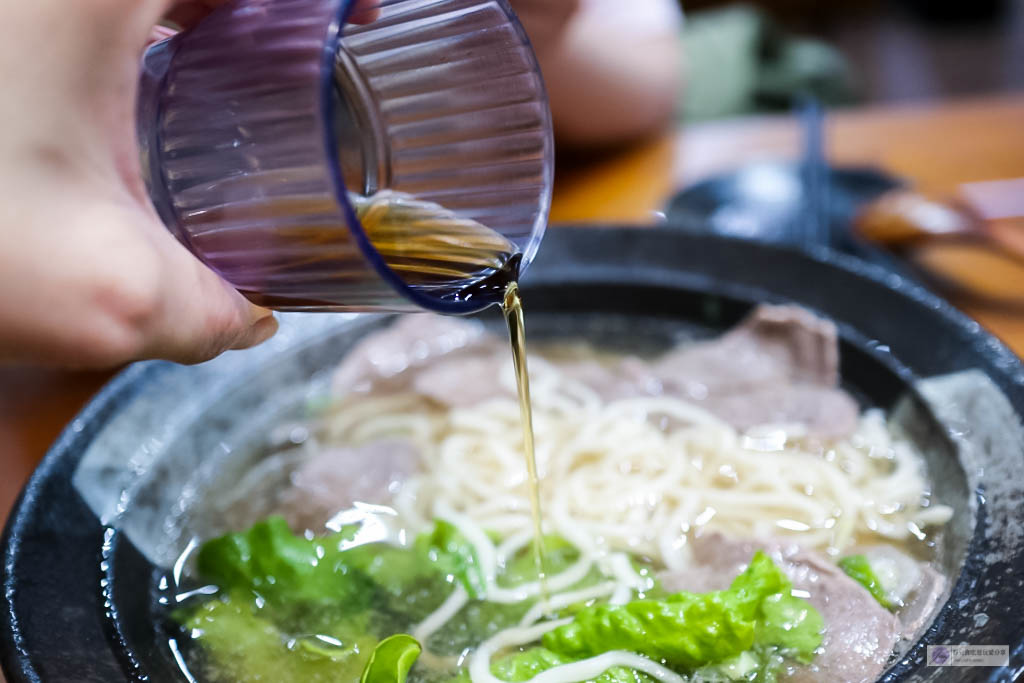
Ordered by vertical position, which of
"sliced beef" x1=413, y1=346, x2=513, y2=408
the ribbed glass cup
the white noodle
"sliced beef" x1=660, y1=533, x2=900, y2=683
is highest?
the ribbed glass cup

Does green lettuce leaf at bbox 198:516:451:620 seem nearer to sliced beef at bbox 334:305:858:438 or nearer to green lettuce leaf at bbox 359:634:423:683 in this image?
green lettuce leaf at bbox 359:634:423:683

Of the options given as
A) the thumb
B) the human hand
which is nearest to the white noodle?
the thumb

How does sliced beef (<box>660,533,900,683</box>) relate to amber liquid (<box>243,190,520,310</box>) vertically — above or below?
below

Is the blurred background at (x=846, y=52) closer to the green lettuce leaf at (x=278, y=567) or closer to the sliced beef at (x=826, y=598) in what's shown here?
the sliced beef at (x=826, y=598)

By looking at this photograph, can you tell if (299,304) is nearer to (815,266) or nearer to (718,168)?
(815,266)

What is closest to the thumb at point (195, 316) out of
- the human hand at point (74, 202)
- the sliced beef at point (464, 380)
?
the human hand at point (74, 202)
